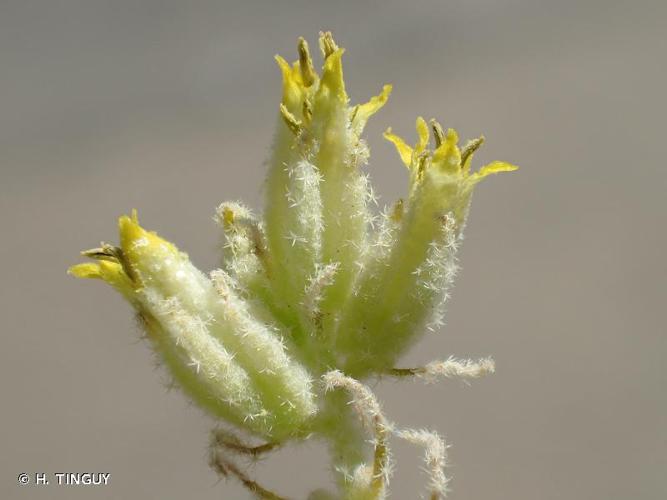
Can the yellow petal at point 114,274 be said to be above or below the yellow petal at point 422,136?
below

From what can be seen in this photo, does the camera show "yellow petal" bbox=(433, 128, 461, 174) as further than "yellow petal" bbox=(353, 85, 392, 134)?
Answer: No

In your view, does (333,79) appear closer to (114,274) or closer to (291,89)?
(291,89)

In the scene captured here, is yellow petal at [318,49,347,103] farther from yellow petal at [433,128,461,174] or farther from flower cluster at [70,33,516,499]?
yellow petal at [433,128,461,174]

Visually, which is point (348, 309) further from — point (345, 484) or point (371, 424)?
point (345, 484)

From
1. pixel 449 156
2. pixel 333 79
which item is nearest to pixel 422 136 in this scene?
pixel 449 156

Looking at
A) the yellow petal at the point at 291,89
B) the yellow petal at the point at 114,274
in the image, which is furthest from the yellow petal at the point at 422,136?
the yellow petal at the point at 114,274

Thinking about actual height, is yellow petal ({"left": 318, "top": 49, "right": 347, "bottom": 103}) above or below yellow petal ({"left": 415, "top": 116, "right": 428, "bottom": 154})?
above

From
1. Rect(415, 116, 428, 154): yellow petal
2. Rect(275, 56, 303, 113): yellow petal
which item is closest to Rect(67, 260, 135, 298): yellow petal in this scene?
Rect(275, 56, 303, 113): yellow petal

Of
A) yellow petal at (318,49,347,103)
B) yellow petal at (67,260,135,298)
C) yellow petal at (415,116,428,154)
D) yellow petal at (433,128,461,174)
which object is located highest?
yellow petal at (318,49,347,103)

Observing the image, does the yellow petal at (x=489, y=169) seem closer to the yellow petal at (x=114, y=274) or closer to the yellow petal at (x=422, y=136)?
the yellow petal at (x=422, y=136)
